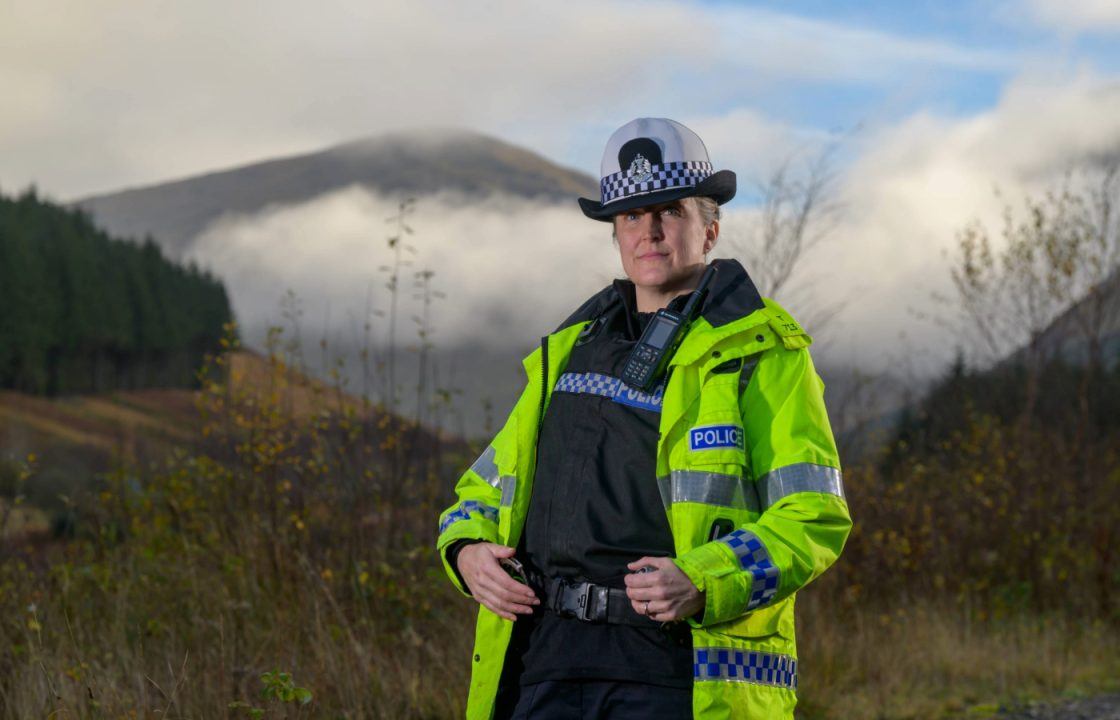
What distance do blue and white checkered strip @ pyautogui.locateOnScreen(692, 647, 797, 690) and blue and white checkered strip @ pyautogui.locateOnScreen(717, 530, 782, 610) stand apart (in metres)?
0.16

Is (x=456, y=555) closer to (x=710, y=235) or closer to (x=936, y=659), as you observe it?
(x=710, y=235)

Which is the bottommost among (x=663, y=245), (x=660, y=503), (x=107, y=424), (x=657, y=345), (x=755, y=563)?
(x=755, y=563)

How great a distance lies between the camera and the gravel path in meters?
7.84

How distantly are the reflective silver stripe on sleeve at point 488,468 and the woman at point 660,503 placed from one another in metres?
0.08

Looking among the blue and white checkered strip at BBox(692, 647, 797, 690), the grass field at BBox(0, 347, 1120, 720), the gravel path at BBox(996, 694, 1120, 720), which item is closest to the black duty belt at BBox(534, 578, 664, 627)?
the blue and white checkered strip at BBox(692, 647, 797, 690)

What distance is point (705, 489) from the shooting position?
2830 mm

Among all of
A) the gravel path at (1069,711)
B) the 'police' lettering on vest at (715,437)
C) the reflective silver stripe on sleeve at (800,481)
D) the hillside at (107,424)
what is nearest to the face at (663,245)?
the 'police' lettering on vest at (715,437)

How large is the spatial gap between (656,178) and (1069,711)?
6.30 m

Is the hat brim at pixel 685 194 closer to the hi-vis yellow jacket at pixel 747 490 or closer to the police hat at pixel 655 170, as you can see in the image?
the police hat at pixel 655 170

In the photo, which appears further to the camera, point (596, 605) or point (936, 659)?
point (936, 659)

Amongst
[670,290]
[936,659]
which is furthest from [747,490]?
[936,659]

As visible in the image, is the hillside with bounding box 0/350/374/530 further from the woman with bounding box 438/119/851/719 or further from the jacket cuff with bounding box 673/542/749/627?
the jacket cuff with bounding box 673/542/749/627

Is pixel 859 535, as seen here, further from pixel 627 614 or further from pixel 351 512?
pixel 627 614

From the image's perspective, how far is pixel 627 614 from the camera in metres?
2.88
